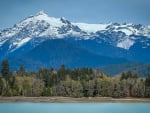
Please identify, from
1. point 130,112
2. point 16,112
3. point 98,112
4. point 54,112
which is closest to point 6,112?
point 16,112

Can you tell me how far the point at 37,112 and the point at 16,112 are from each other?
18.9 feet

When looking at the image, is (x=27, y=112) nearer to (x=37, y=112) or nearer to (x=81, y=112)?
(x=37, y=112)

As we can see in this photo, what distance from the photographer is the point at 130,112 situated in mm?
140500

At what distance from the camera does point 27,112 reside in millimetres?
133625

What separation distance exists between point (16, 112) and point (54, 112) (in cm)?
1139

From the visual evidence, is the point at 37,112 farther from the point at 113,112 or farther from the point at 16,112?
the point at 113,112

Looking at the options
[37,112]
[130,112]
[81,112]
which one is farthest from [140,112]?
[37,112]

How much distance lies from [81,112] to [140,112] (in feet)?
50.8

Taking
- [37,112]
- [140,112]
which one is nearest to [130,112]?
[140,112]

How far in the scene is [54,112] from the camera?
458 feet

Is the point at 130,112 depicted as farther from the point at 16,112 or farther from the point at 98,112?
the point at 16,112

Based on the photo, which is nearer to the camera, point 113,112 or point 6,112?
point 6,112

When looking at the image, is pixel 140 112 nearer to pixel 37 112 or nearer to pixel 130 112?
pixel 130 112

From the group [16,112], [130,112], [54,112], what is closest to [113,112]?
[130,112]
